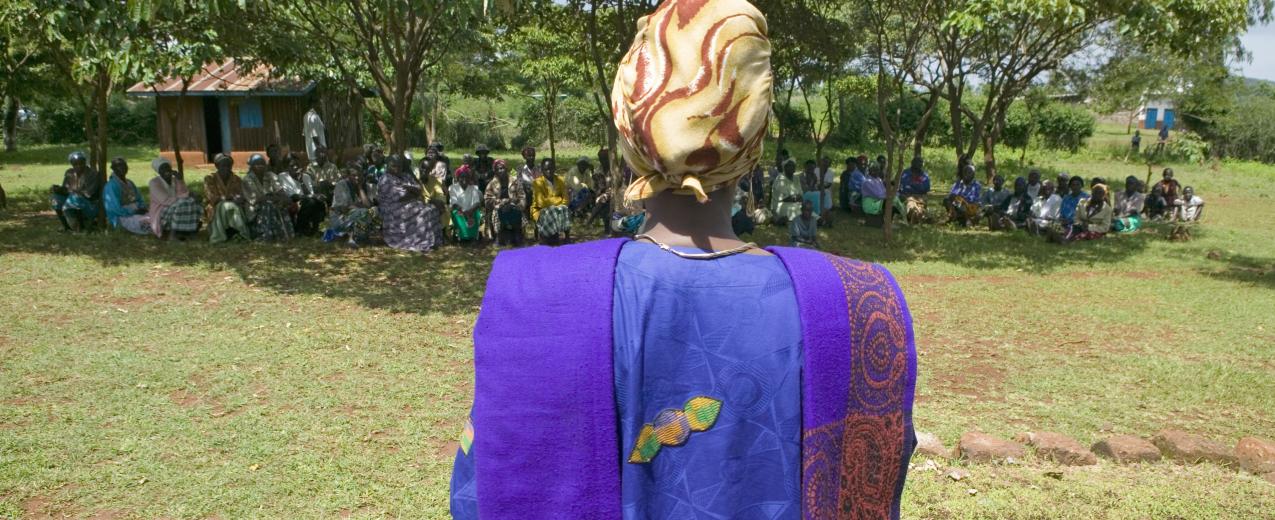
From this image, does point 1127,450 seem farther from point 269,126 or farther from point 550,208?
point 269,126

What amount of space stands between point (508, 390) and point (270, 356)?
210 inches

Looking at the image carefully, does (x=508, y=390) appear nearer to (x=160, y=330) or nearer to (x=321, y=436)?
(x=321, y=436)

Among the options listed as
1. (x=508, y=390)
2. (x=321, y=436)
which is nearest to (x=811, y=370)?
(x=508, y=390)

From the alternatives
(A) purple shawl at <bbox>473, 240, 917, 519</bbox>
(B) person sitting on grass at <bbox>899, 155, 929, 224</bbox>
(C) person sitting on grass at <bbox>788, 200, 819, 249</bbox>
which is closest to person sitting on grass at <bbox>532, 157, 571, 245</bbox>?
(C) person sitting on grass at <bbox>788, 200, 819, 249</bbox>

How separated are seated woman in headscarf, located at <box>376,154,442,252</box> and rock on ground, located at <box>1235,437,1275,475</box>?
8.37m

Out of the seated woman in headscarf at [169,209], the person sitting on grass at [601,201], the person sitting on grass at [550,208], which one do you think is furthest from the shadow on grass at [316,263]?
the person sitting on grass at [601,201]

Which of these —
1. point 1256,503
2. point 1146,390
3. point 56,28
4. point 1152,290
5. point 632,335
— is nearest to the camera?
point 632,335

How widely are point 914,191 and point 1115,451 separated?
33.2 feet

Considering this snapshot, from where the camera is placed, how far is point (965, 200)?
14117 mm

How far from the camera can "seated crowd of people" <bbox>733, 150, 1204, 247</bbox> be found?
12.8 meters

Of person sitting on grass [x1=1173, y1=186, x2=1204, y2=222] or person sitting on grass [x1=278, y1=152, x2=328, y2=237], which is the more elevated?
person sitting on grass [x1=278, y1=152, x2=328, y2=237]

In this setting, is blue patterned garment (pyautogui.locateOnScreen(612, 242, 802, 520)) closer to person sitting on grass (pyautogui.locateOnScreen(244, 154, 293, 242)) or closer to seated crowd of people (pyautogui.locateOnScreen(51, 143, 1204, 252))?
seated crowd of people (pyautogui.locateOnScreen(51, 143, 1204, 252))

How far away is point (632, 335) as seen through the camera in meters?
1.38

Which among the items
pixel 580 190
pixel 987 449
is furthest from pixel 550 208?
pixel 987 449
